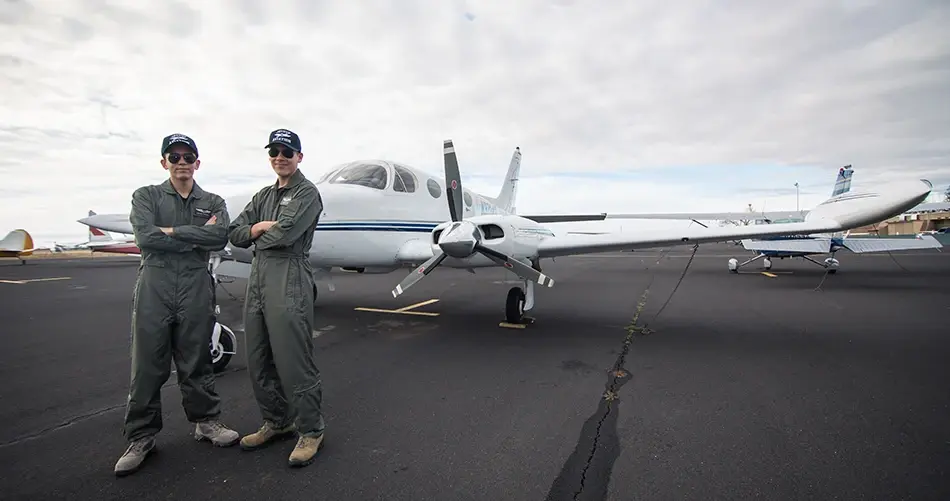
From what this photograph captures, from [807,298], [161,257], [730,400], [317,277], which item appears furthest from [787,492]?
[807,298]

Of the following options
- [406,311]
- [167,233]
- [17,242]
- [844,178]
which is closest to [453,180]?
[406,311]

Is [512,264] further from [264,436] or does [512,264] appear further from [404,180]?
[264,436]

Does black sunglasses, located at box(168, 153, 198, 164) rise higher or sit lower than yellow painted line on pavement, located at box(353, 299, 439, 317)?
higher

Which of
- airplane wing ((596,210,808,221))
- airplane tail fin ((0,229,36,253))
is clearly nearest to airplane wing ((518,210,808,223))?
airplane wing ((596,210,808,221))

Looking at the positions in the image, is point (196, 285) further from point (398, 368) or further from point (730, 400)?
point (730, 400)

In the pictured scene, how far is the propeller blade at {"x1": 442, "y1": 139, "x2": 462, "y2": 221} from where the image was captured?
24.4 feet

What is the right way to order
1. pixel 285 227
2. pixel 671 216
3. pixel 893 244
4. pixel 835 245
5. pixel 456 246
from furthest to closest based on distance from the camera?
pixel 671 216, pixel 835 245, pixel 893 244, pixel 456 246, pixel 285 227

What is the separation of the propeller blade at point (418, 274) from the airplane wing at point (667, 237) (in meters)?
1.77

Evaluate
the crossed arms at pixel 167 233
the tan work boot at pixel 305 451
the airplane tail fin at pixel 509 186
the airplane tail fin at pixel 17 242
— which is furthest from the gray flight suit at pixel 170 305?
the airplane tail fin at pixel 17 242

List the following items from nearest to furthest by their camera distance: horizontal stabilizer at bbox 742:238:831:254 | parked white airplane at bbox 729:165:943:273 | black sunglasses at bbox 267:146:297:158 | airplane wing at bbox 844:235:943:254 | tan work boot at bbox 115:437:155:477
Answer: tan work boot at bbox 115:437:155:477 → black sunglasses at bbox 267:146:297:158 → airplane wing at bbox 844:235:943:254 → parked white airplane at bbox 729:165:943:273 → horizontal stabilizer at bbox 742:238:831:254

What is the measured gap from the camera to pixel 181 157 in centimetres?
324

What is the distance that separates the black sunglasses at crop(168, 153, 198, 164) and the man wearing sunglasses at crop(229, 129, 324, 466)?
1.96 ft

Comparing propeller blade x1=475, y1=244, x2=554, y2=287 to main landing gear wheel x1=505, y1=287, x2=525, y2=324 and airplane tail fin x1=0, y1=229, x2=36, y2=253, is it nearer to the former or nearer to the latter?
main landing gear wheel x1=505, y1=287, x2=525, y2=324

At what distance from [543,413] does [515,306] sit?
13.2 feet
